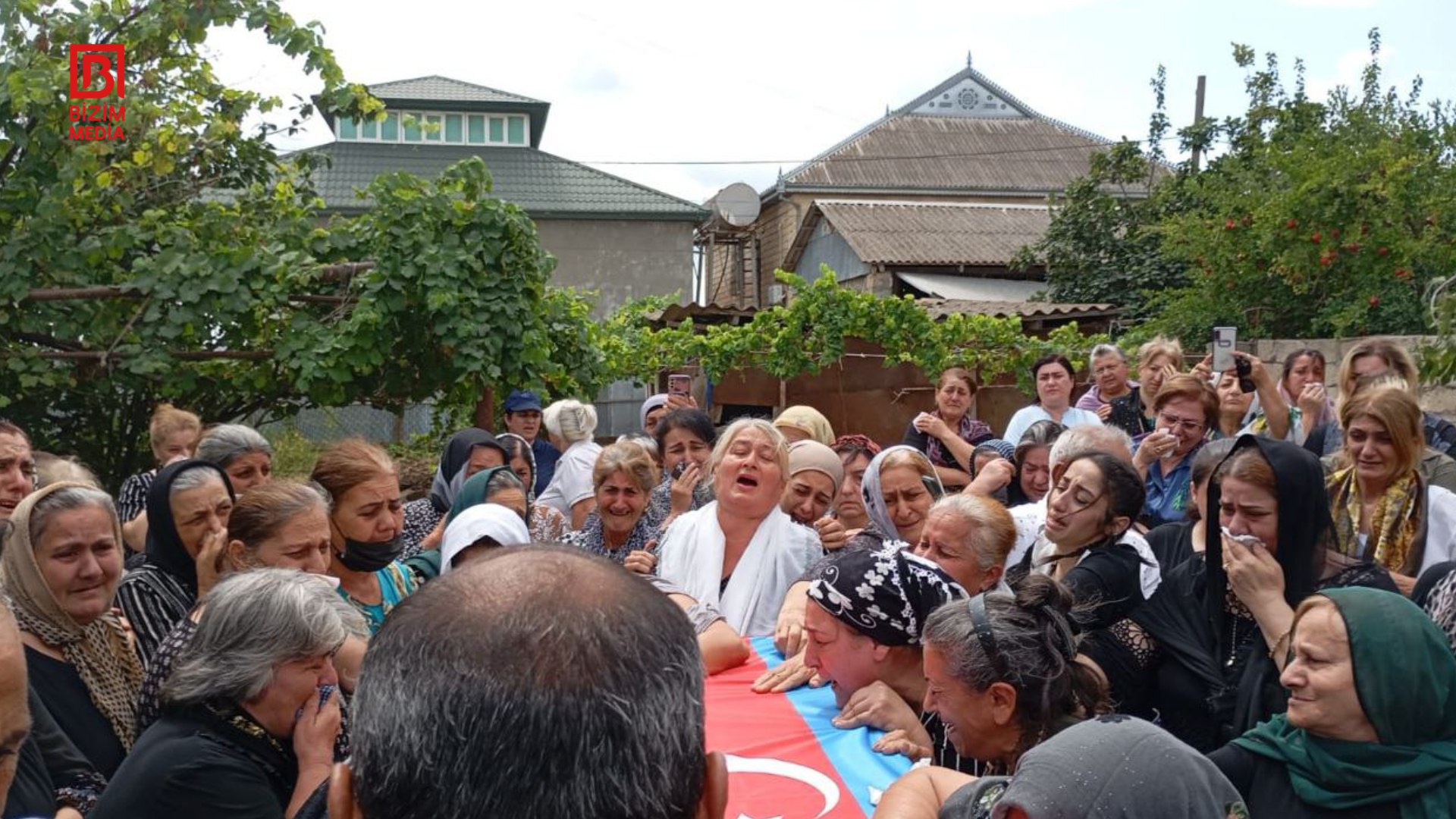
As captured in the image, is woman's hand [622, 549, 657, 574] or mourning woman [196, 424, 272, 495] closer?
woman's hand [622, 549, 657, 574]

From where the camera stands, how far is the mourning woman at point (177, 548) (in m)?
3.90

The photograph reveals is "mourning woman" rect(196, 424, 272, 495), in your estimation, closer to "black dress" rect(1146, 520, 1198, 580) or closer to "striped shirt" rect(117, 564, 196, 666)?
"striped shirt" rect(117, 564, 196, 666)

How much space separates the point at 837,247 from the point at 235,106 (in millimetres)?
20818

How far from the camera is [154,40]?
338 inches

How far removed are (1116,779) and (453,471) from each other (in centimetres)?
533

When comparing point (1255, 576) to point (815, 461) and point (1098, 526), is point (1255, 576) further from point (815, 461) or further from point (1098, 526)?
point (815, 461)

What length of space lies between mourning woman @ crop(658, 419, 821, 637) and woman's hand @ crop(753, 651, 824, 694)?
714 millimetres

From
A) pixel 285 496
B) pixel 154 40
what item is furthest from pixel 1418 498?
pixel 154 40

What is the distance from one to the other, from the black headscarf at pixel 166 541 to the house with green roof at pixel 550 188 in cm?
2203

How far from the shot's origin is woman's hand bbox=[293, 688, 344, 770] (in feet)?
8.59

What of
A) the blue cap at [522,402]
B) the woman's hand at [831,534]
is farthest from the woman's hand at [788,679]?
the blue cap at [522,402]

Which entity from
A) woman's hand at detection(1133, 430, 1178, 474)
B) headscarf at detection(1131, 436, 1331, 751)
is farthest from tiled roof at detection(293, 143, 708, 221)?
headscarf at detection(1131, 436, 1331, 751)

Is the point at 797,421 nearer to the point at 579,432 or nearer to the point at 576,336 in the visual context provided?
the point at 579,432

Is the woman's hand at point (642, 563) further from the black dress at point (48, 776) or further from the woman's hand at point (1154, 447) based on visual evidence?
the woman's hand at point (1154, 447)
